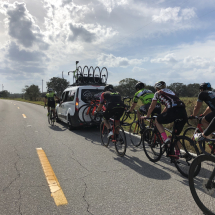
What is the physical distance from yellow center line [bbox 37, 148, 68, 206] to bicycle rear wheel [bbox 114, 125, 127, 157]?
1.83m

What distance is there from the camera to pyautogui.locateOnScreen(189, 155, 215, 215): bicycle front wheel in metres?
Result: 2.67

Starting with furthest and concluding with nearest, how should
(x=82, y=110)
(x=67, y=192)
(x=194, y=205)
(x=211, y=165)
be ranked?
1. (x=82, y=110)
2. (x=67, y=192)
3. (x=194, y=205)
4. (x=211, y=165)

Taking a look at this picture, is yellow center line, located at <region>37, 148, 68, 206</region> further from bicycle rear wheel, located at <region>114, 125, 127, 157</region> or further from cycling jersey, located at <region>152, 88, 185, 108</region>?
cycling jersey, located at <region>152, 88, 185, 108</region>

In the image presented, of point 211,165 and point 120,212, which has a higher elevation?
point 211,165

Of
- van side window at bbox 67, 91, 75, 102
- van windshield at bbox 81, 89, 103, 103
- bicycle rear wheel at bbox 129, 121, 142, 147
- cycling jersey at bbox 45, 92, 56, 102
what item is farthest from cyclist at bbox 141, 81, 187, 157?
cycling jersey at bbox 45, 92, 56, 102

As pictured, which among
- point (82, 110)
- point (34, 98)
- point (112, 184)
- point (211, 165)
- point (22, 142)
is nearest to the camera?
point (211, 165)

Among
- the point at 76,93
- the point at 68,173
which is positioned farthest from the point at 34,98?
the point at 68,173

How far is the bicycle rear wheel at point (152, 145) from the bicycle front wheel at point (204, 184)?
175 cm

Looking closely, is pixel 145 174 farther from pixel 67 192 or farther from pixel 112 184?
pixel 67 192

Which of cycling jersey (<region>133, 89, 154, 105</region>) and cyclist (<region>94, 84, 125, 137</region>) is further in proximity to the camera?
cycling jersey (<region>133, 89, 154, 105</region>)

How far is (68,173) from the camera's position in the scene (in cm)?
414

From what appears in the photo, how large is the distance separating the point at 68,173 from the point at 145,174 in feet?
5.12

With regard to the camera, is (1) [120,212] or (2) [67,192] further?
(2) [67,192]

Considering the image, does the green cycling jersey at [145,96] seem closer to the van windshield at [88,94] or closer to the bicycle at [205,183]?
the van windshield at [88,94]
